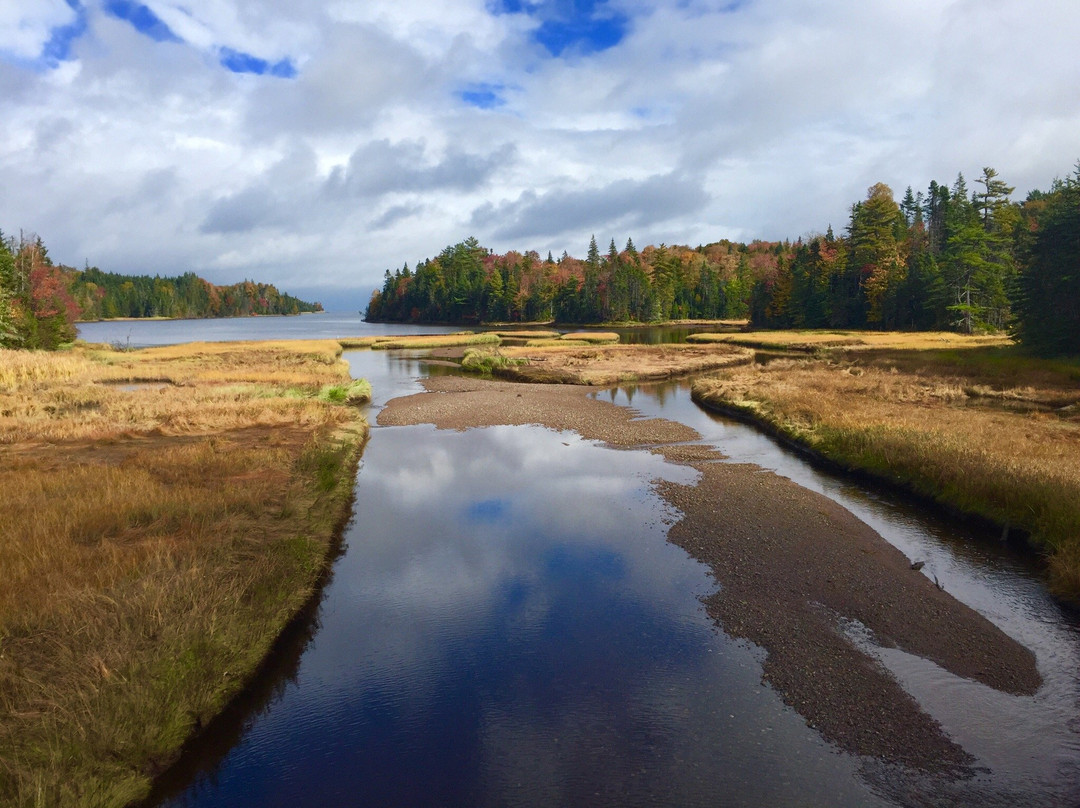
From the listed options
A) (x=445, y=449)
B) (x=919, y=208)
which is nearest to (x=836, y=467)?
(x=445, y=449)

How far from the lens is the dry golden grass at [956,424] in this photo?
1728 cm

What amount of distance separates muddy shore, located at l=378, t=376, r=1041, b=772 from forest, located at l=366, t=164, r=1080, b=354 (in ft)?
142

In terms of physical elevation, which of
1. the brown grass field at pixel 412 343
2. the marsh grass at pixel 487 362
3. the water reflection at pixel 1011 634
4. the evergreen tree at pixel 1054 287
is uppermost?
the evergreen tree at pixel 1054 287

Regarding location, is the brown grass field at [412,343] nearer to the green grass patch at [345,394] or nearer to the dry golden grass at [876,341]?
the dry golden grass at [876,341]

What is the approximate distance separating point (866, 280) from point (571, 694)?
10693 cm

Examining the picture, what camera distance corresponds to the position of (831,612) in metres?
13.2

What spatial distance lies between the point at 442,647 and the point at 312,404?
25989 millimetres

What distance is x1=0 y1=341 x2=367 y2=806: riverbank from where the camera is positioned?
823 cm

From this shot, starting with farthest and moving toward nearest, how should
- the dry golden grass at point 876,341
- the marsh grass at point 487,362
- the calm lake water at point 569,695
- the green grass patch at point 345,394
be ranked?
the dry golden grass at point 876,341
the marsh grass at point 487,362
the green grass patch at point 345,394
the calm lake water at point 569,695

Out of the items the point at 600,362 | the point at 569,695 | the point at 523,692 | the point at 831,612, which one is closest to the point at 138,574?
the point at 523,692

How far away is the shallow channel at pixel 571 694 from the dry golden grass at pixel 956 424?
4.61 feet

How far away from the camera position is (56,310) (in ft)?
269

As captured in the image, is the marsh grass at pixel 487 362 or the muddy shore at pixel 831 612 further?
the marsh grass at pixel 487 362

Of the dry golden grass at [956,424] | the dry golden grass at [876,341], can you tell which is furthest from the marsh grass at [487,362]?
the dry golden grass at [876,341]
